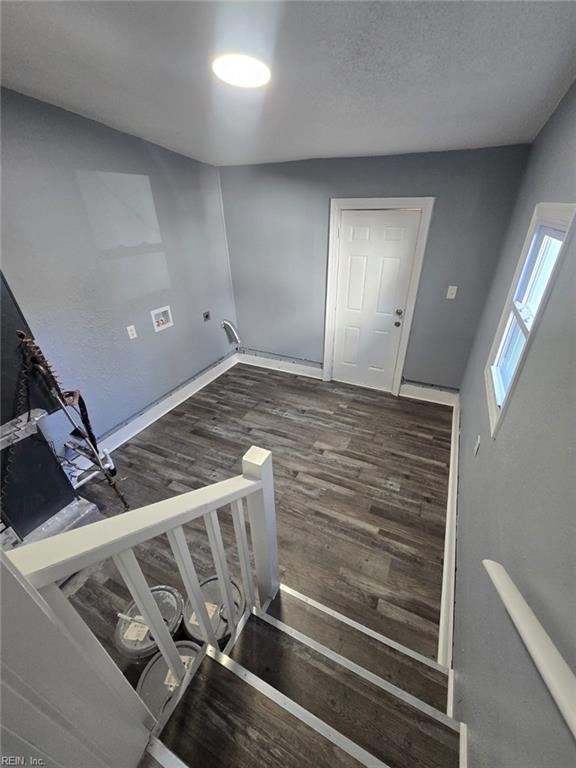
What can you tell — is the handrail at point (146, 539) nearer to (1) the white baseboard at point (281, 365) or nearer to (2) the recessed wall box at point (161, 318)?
(2) the recessed wall box at point (161, 318)

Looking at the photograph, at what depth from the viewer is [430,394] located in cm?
332

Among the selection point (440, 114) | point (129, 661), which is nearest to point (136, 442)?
point (129, 661)

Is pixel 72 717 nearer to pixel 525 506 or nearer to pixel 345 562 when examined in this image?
pixel 525 506

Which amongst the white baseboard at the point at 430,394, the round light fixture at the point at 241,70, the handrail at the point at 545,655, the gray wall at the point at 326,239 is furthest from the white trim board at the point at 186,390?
the handrail at the point at 545,655

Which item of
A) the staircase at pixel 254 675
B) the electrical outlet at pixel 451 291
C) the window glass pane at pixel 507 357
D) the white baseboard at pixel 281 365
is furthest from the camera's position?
the white baseboard at pixel 281 365

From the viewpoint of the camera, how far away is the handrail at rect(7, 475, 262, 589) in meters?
0.54

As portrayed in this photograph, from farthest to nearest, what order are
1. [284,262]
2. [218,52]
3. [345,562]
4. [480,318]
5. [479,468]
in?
1. [284,262]
2. [480,318]
3. [345,562]
4. [479,468]
5. [218,52]

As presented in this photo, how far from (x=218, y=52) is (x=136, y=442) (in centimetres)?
275

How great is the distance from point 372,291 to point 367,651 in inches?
115

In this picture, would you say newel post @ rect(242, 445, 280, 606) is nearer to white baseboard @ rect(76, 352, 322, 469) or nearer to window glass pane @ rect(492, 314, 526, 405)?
window glass pane @ rect(492, 314, 526, 405)

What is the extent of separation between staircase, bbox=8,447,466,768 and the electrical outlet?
2648 mm

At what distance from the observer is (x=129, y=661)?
1.40m

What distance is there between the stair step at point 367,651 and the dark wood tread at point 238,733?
41 cm

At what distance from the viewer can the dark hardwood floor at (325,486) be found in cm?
167
